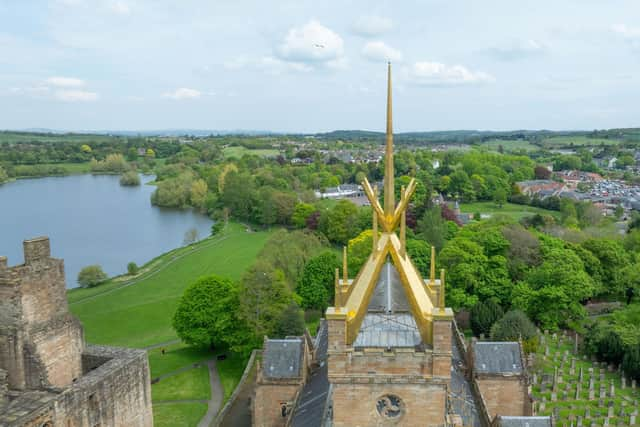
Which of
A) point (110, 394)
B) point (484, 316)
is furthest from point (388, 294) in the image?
point (484, 316)

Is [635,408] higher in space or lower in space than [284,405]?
lower

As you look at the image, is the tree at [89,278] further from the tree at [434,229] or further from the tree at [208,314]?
the tree at [434,229]

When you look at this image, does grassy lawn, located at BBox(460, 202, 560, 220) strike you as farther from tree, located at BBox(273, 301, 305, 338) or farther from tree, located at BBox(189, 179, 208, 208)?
tree, located at BBox(273, 301, 305, 338)

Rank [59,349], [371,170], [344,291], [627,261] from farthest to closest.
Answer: [371,170]
[627,261]
[59,349]
[344,291]

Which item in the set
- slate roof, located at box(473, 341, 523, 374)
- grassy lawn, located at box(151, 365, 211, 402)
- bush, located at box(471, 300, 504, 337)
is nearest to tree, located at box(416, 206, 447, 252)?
bush, located at box(471, 300, 504, 337)

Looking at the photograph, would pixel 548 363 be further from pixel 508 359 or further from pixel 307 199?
pixel 307 199

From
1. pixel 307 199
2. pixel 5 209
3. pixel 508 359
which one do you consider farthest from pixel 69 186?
pixel 508 359
